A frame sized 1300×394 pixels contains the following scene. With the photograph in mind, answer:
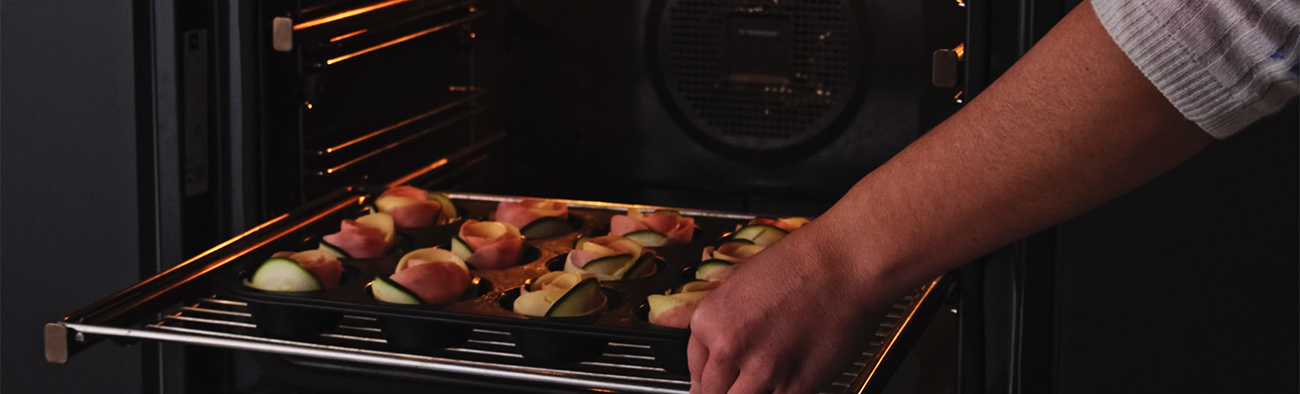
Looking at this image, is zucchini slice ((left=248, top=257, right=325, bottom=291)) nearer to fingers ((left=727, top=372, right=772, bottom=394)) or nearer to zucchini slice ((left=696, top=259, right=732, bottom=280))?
zucchini slice ((left=696, top=259, right=732, bottom=280))

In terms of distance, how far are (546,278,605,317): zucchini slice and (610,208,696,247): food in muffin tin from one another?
23 centimetres

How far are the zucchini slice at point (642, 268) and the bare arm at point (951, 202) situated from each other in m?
0.37

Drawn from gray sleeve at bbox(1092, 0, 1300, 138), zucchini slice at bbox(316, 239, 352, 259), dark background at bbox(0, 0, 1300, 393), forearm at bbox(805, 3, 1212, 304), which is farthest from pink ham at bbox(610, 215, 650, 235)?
gray sleeve at bbox(1092, 0, 1300, 138)

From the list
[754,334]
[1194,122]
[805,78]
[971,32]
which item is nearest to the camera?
[1194,122]

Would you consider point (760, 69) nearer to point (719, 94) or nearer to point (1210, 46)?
point (719, 94)

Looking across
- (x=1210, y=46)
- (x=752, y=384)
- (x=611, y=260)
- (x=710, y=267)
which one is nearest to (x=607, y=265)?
(x=611, y=260)

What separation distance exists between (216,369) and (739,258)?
23.7 inches

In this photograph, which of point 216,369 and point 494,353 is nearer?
point 494,353

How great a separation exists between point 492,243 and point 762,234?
294 mm

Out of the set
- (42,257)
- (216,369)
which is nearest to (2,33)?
(42,257)

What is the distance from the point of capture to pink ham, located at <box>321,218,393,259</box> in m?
1.42

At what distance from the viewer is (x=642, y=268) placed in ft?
4.51

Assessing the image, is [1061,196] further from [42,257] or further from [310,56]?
[42,257]

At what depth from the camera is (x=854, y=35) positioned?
1572 millimetres
